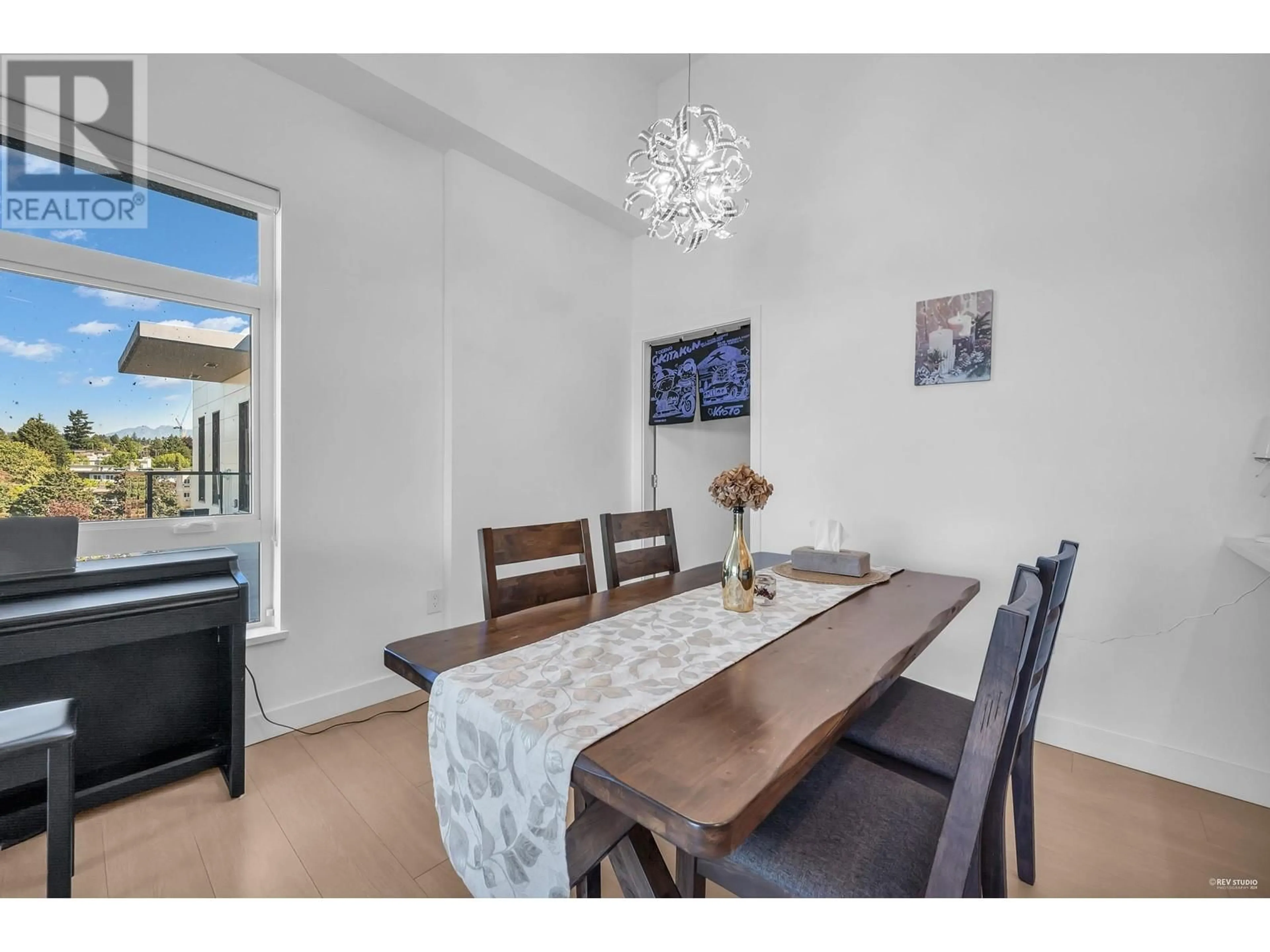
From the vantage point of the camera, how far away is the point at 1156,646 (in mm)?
1953

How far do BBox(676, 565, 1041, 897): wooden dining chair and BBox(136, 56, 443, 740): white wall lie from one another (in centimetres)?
193

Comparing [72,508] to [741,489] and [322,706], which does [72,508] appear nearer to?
[322,706]

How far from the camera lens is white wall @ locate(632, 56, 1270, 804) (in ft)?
5.98

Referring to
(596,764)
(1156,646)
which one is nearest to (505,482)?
(596,764)

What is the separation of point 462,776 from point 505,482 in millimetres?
2102

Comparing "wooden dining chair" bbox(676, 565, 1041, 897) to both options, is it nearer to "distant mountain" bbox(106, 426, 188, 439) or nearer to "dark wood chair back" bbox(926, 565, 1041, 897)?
"dark wood chair back" bbox(926, 565, 1041, 897)

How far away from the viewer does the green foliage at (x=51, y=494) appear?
1740 millimetres

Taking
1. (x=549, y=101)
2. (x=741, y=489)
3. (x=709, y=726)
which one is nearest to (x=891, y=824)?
(x=709, y=726)

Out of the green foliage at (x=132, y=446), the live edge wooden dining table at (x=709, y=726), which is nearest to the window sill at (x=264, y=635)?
the green foliage at (x=132, y=446)

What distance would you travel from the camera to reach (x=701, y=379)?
335cm

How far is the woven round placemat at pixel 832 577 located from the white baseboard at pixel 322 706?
193 cm

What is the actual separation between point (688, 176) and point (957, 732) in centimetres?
182

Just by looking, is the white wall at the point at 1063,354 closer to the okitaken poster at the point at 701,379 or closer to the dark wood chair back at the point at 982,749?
the okitaken poster at the point at 701,379
